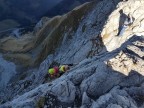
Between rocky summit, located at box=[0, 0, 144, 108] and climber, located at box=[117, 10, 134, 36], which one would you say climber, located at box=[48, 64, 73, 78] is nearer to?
rocky summit, located at box=[0, 0, 144, 108]

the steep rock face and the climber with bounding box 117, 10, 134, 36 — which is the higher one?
the steep rock face

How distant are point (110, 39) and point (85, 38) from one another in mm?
12573

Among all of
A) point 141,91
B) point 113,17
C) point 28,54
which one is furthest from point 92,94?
point 28,54

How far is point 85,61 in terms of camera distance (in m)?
46.6

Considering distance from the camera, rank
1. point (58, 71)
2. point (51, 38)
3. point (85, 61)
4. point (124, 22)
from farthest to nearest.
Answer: point (51, 38) < point (124, 22) < point (58, 71) < point (85, 61)

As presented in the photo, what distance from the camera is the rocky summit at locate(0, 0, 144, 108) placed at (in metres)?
36.8

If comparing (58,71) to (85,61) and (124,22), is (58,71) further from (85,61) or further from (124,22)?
(124,22)

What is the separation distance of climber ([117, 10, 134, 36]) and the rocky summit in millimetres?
244

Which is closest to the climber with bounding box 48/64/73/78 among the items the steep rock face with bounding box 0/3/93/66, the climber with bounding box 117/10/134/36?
the climber with bounding box 117/10/134/36

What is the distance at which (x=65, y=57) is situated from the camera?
75.3 m

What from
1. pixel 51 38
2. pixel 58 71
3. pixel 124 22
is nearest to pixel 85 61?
pixel 58 71

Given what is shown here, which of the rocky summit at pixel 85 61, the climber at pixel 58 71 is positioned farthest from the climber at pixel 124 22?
the climber at pixel 58 71

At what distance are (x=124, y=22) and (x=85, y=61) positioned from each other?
19.5m

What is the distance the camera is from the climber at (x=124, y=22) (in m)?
61.5
